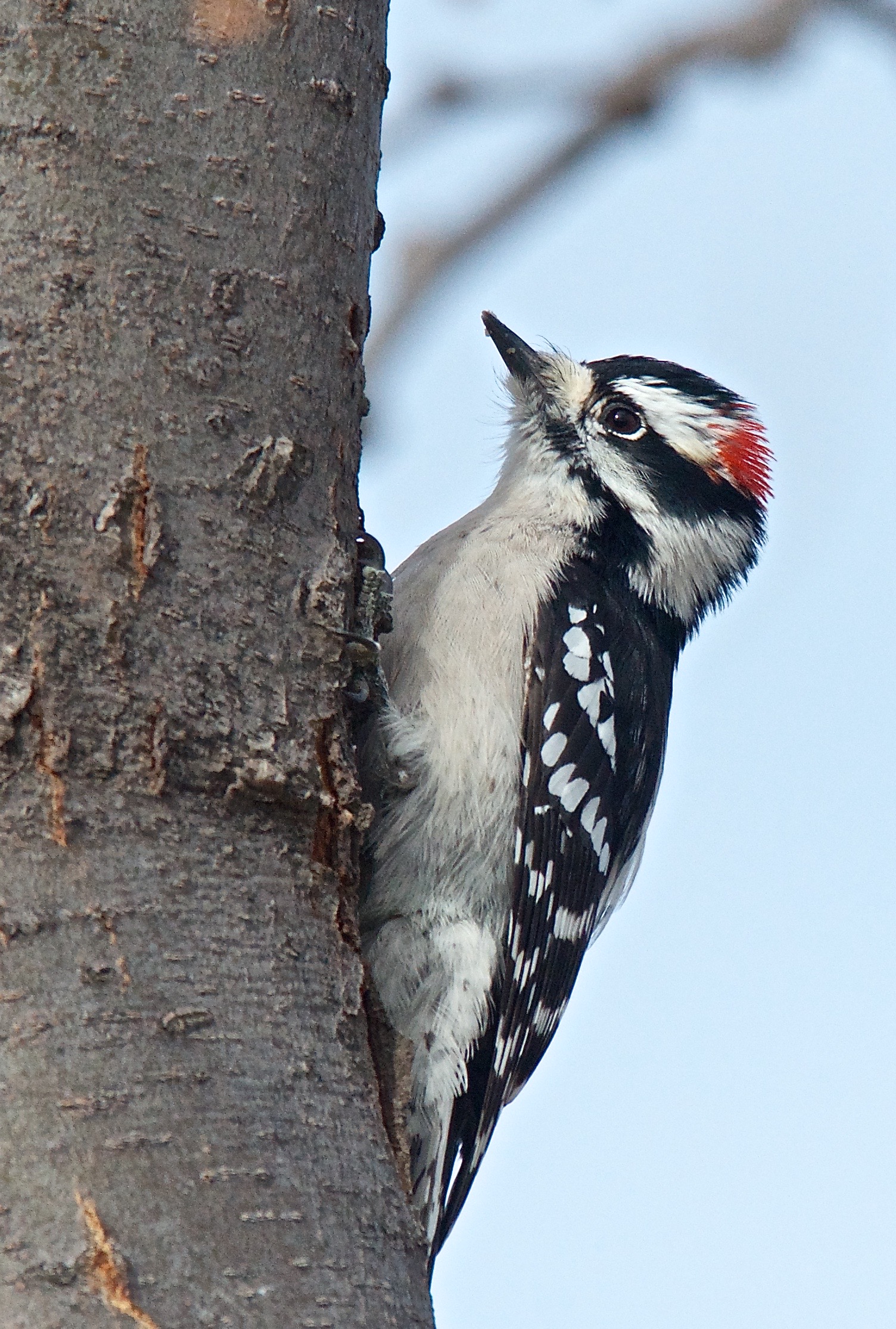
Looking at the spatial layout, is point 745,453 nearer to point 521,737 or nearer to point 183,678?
point 521,737

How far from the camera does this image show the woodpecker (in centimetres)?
345

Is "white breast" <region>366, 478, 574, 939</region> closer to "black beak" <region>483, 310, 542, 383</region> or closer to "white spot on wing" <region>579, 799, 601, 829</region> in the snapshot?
"white spot on wing" <region>579, 799, 601, 829</region>

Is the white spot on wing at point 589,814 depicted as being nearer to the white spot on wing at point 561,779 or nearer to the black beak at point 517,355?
the white spot on wing at point 561,779

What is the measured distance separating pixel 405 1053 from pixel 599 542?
202 cm

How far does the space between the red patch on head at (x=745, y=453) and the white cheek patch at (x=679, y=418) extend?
3cm

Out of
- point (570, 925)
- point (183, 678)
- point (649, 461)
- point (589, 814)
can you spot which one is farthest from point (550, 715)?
point (183, 678)

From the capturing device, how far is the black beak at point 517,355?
14.6ft

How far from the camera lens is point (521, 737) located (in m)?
3.61

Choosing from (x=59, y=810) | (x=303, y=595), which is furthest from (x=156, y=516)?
(x=59, y=810)

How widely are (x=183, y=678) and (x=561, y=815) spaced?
1.74m

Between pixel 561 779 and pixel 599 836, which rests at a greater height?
pixel 561 779

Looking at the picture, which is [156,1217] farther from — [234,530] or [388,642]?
[388,642]

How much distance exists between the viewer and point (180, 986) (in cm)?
189

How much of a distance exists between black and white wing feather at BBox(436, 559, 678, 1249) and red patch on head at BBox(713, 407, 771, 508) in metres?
0.73
